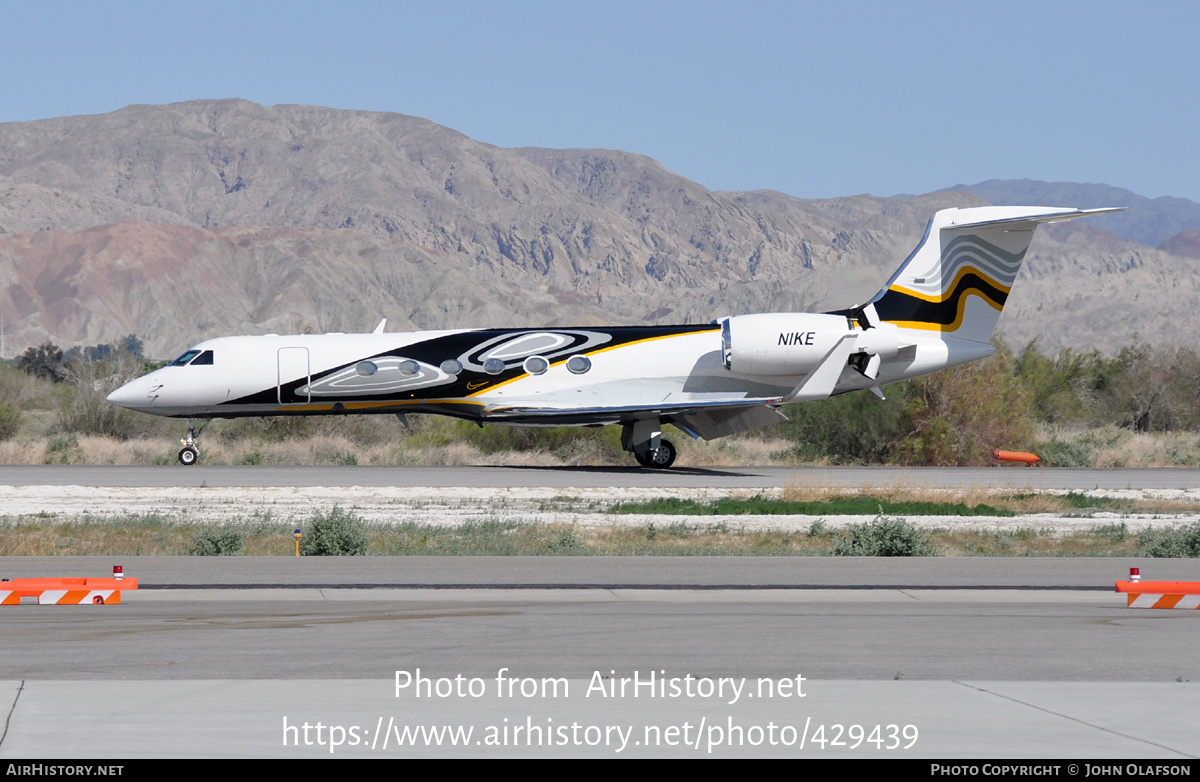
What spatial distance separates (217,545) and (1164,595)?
34.2 feet

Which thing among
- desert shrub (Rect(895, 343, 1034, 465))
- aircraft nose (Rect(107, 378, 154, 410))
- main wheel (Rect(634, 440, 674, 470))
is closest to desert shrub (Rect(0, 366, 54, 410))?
aircraft nose (Rect(107, 378, 154, 410))

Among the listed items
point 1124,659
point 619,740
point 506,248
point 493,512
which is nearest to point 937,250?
point 493,512

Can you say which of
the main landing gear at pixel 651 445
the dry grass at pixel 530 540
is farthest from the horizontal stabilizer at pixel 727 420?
the dry grass at pixel 530 540

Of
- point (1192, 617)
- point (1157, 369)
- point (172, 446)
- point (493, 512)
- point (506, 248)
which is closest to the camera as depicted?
point (1192, 617)

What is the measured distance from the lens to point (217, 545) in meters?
15.7

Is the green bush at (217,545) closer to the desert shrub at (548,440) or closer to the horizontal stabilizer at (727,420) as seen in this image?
the horizontal stabilizer at (727,420)

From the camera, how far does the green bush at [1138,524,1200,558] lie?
53.0 ft

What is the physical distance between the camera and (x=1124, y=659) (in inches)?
351

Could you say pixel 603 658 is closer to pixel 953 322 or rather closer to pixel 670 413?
pixel 670 413

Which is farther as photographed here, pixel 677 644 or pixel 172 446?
pixel 172 446

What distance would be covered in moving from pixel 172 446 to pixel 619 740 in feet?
108

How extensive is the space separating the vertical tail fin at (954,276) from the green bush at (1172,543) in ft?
45.0

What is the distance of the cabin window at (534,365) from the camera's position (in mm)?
29188
